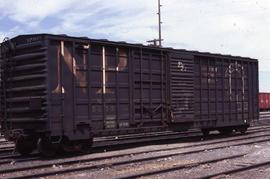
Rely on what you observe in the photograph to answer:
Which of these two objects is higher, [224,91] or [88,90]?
[224,91]

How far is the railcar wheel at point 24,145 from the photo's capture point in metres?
15.5

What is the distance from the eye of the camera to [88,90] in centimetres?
1579

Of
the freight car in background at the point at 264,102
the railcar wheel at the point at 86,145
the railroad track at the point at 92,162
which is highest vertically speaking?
the freight car in background at the point at 264,102

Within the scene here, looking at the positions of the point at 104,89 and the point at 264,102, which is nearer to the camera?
the point at 104,89

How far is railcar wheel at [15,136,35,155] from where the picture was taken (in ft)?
51.0

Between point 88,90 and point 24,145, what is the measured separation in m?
2.60

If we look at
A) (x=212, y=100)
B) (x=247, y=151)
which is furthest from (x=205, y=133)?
(x=247, y=151)

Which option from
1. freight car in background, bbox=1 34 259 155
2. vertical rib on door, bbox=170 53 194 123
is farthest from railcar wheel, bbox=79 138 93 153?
vertical rib on door, bbox=170 53 194 123

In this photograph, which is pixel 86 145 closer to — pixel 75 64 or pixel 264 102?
pixel 75 64

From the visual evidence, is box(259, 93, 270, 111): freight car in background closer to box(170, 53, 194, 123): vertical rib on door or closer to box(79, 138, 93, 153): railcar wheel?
box(170, 53, 194, 123): vertical rib on door

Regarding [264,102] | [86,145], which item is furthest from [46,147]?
[264,102]

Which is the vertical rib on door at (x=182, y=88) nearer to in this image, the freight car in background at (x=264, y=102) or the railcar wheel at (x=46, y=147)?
the railcar wheel at (x=46, y=147)

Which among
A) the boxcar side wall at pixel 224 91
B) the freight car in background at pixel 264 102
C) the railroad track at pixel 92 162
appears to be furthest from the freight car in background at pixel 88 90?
the freight car in background at pixel 264 102

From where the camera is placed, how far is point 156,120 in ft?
59.5
